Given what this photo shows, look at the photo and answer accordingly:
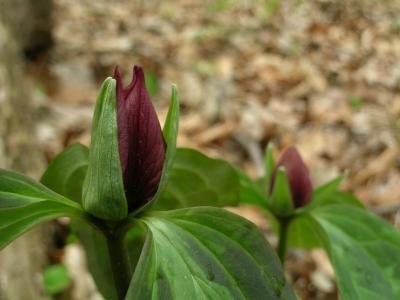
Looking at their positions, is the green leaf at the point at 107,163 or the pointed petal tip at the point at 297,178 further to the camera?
the pointed petal tip at the point at 297,178

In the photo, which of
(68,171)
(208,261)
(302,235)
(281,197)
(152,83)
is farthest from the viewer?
(152,83)

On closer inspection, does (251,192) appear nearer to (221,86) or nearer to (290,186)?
(290,186)

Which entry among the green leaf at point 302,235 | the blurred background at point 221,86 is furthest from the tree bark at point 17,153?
the green leaf at point 302,235

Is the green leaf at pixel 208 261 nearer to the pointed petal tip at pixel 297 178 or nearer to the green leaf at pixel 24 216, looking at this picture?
the green leaf at pixel 24 216

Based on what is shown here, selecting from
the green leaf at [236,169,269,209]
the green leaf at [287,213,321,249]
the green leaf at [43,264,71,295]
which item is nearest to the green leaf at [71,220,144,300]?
the green leaf at [236,169,269,209]

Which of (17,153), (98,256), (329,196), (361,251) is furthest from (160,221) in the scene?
(17,153)

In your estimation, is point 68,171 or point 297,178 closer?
point 68,171
